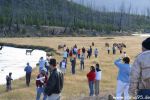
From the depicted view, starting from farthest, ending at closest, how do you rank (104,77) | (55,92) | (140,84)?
(104,77) → (55,92) → (140,84)

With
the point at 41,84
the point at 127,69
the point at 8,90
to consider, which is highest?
the point at 127,69

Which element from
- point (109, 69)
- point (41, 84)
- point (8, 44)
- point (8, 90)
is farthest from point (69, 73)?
point (8, 44)

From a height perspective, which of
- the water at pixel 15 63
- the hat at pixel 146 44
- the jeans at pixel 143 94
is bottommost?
the water at pixel 15 63

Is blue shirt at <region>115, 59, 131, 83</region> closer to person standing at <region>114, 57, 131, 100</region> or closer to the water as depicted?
person standing at <region>114, 57, 131, 100</region>

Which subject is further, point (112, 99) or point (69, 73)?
point (69, 73)

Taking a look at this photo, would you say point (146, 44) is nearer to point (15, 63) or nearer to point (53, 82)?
point (53, 82)

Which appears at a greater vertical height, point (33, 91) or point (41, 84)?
point (41, 84)

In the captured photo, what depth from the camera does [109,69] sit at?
39.9 m

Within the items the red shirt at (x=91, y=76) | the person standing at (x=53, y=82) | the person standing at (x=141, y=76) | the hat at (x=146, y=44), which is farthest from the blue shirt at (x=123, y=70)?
Answer: the red shirt at (x=91, y=76)

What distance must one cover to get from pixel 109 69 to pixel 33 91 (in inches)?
564

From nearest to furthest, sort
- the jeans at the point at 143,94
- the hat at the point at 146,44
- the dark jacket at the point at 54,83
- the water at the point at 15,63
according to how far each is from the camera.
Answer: the jeans at the point at 143,94 → the hat at the point at 146,44 → the dark jacket at the point at 54,83 → the water at the point at 15,63

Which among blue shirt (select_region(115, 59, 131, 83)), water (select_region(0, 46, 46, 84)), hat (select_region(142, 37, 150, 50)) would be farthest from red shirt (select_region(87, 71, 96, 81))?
water (select_region(0, 46, 46, 84))

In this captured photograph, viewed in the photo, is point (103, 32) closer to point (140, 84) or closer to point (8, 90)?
point (8, 90)

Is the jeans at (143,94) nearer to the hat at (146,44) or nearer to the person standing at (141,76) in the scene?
the person standing at (141,76)
